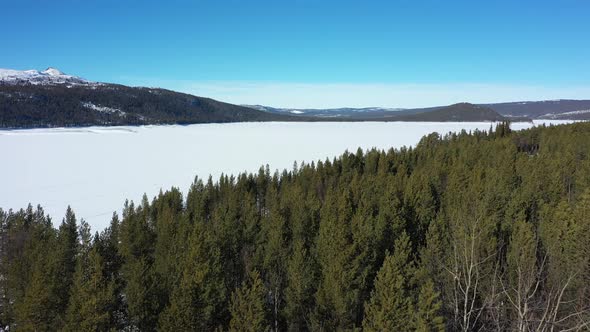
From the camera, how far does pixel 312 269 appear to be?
21.7 meters

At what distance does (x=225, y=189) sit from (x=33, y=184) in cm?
2823

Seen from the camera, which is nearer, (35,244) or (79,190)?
(35,244)

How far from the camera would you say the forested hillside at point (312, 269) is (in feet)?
51.9

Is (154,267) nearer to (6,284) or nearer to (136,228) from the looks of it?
(136,228)

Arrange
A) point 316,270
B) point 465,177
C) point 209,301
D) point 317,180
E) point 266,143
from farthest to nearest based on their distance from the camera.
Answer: point 266,143
point 317,180
point 465,177
point 316,270
point 209,301

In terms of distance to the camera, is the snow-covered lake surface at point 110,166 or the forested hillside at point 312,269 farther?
the snow-covered lake surface at point 110,166

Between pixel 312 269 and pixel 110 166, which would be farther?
pixel 110 166

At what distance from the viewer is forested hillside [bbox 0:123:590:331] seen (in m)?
15.8

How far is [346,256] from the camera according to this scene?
21.0 meters

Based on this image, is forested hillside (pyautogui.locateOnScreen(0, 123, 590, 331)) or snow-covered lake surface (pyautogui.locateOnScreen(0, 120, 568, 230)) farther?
snow-covered lake surface (pyautogui.locateOnScreen(0, 120, 568, 230))

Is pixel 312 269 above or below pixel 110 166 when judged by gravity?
below

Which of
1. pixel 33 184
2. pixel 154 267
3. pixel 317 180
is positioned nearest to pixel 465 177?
pixel 317 180

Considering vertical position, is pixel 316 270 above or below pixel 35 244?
below

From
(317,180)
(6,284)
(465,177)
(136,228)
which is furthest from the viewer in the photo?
(317,180)
